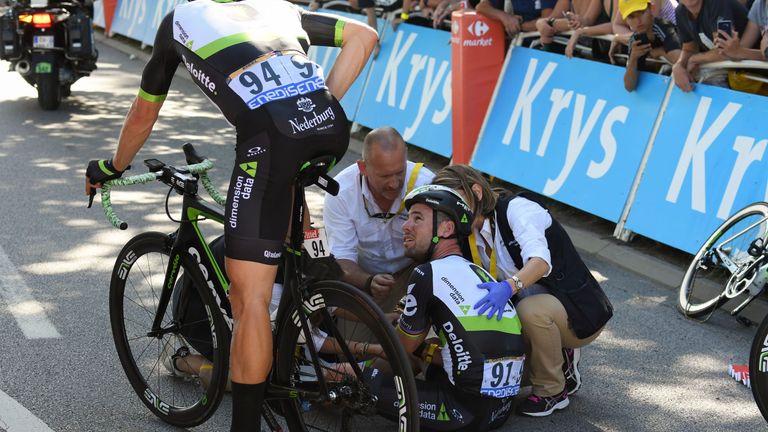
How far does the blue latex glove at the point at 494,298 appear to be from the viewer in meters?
4.39

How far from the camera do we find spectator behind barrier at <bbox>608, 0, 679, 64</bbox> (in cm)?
826

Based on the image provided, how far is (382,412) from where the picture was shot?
166 inches

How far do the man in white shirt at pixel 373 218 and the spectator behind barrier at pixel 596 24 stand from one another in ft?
12.5

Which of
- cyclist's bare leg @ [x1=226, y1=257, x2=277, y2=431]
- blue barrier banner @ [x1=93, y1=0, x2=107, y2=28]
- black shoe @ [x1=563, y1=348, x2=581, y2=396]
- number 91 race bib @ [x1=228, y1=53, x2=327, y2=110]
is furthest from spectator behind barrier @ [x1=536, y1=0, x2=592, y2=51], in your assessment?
blue barrier banner @ [x1=93, y1=0, x2=107, y2=28]

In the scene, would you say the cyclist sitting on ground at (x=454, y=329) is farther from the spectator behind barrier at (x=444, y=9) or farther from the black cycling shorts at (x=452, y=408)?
the spectator behind barrier at (x=444, y=9)

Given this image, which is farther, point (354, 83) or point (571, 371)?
point (354, 83)

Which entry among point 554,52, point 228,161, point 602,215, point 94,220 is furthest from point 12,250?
point 554,52

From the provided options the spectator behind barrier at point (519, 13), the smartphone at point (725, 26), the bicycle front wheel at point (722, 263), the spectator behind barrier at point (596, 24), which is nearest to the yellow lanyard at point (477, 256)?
the bicycle front wheel at point (722, 263)

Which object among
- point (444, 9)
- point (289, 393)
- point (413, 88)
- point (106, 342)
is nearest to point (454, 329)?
point (289, 393)

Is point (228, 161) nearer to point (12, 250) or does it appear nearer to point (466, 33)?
point (466, 33)

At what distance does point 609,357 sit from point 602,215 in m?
2.39

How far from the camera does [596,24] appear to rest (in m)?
8.93

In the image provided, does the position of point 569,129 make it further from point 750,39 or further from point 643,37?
point 750,39

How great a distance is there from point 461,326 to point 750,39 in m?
4.20
